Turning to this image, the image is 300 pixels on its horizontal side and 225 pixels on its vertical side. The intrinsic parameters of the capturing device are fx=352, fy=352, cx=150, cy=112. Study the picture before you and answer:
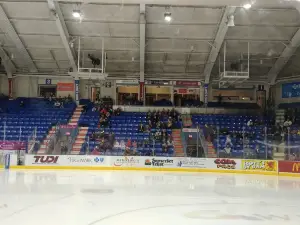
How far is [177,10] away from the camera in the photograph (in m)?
15.8

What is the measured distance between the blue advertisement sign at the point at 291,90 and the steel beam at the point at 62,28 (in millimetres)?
13502

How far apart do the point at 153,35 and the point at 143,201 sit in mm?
11405

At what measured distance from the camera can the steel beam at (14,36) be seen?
16.6 m

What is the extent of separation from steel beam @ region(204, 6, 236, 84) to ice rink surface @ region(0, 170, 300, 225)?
731 cm

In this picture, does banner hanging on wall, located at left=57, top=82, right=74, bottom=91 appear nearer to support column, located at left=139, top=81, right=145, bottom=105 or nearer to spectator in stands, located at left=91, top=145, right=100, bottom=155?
support column, located at left=139, top=81, right=145, bottom=105

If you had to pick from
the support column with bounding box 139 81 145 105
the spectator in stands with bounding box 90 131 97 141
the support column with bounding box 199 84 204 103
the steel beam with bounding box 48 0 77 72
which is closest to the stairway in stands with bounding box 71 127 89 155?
the spectator in stands with bounding box 90 131 97 141

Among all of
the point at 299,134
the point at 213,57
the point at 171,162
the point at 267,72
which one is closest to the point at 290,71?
the point at 267,72

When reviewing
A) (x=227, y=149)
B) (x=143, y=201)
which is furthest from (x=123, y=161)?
(x=143, y=201)

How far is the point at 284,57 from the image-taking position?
1961 centimetres

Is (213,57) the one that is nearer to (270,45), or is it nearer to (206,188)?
(270,45)

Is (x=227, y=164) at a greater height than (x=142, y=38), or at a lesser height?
lesser

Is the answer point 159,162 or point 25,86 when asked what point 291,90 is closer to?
point 159,162

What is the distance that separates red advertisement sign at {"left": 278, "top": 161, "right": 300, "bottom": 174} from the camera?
14.8 m

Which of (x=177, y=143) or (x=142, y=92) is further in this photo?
(x=142, y=92)
